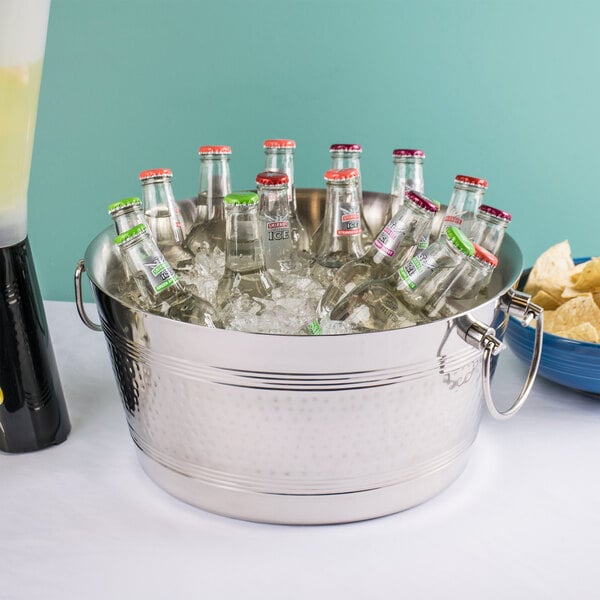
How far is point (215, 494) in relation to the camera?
0.96 metres

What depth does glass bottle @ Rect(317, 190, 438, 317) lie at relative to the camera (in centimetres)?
104

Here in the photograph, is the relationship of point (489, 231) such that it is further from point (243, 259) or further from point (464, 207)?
point (243, 259)

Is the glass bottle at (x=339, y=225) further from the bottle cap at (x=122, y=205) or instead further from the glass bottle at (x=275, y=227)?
the bottle cap at (x=122, y=205)

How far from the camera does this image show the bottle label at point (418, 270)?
0.97 meters

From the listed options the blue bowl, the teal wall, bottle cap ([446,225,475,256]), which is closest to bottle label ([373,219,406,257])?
bottle cap ([446,225,475,256])

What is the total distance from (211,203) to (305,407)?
0.57 metres

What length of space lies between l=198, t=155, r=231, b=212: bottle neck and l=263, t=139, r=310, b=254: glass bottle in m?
0.08

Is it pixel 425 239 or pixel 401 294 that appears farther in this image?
pixel 425 239

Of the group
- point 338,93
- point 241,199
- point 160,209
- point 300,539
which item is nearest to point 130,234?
point 241,199

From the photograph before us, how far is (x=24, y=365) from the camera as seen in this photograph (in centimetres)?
107

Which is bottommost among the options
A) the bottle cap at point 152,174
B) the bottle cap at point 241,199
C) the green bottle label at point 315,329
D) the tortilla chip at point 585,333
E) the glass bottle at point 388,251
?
the tortilla chip at point 585,333

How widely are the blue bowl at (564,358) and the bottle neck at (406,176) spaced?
0.99ft

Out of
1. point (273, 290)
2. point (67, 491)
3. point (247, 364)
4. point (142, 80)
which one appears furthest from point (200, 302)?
point (142, 80)

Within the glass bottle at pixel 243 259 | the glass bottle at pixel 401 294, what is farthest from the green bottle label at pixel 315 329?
the glass bottle at pixel 243 259
